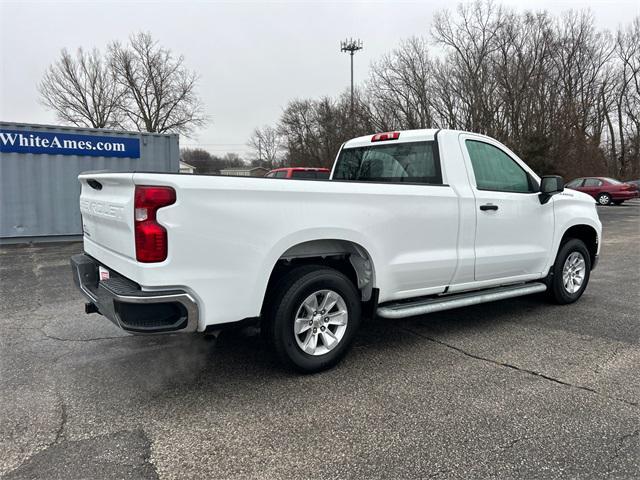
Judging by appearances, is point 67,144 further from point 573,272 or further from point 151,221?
point 573,272

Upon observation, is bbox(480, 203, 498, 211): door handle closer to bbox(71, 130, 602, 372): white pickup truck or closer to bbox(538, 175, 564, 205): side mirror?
bbox(71, 130, 602, 372): white pickup truck

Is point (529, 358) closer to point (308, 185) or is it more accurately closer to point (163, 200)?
point (308, 185)

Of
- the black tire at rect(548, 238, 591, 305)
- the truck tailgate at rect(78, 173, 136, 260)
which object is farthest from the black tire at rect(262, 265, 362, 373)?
the black tire at rect(548, 238, 591, 305)

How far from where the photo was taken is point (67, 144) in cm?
1170

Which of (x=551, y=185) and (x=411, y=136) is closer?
(x=411, y=136)

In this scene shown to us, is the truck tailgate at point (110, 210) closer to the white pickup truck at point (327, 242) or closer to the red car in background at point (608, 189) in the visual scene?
the white pickup truck at point (327, 242)

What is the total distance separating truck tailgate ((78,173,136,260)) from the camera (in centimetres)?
301

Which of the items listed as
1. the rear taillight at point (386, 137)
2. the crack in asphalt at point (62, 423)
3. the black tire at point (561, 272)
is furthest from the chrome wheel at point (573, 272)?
the crack in asphalt at point (62, 423)

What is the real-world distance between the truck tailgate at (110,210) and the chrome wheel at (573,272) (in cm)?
486

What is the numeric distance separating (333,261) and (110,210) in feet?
5.82

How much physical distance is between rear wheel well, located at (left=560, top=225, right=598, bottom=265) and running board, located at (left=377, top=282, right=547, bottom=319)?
961 millimetres

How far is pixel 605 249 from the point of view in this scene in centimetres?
1084

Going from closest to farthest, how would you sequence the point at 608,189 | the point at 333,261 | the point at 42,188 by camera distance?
the point at 333,261, the point at 42,188, the point at 608,189

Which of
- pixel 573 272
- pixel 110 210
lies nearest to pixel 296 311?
pixel 110 210
